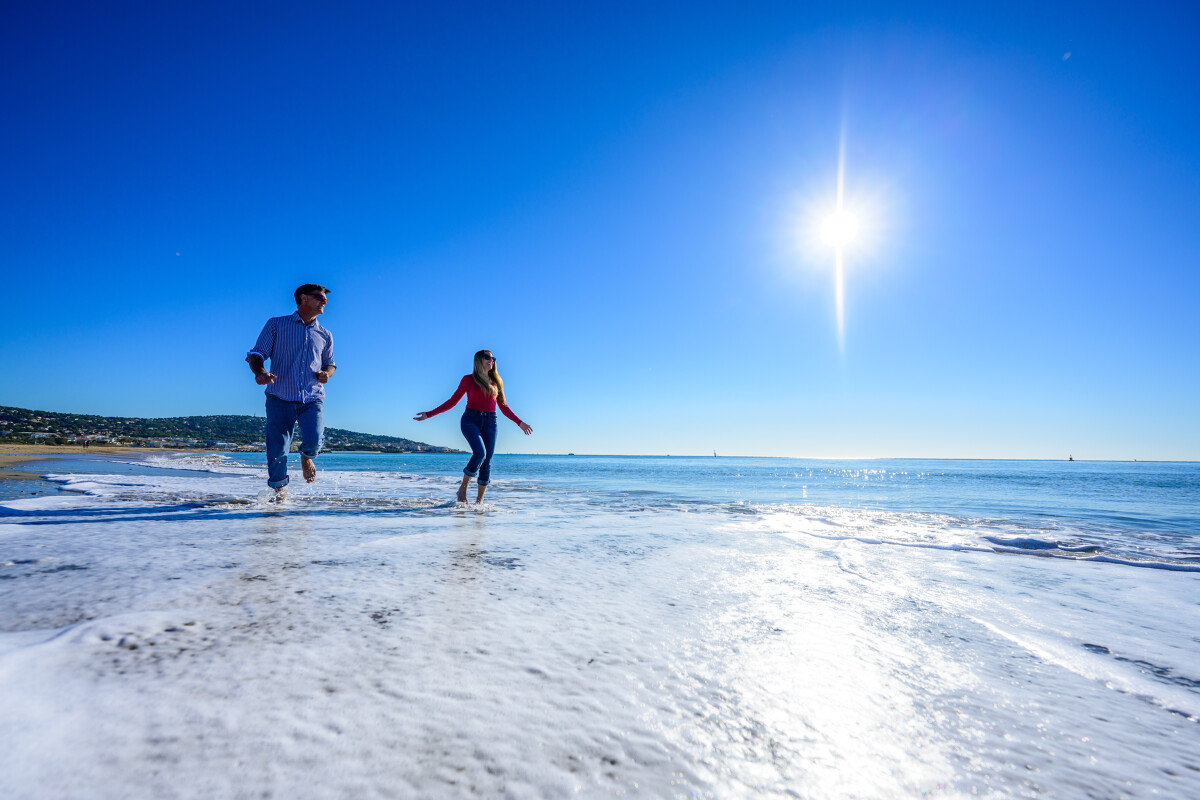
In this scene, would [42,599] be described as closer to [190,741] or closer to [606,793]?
[190,741]

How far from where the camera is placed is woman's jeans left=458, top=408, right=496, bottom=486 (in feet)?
21.4

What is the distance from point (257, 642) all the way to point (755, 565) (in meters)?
2.87

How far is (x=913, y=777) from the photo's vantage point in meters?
1.14

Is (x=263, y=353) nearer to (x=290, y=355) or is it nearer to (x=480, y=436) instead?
(x=290, y=355)

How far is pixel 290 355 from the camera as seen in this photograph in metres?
5.43

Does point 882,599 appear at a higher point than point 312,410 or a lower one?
lower

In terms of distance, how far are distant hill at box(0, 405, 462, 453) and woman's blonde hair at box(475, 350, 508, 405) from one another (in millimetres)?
32510

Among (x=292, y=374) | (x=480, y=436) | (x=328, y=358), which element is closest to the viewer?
(x=292, y=374)

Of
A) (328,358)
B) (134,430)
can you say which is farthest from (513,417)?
(134,430)

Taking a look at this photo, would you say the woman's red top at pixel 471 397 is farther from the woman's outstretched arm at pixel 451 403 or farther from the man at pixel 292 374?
the man at pixel 292 374

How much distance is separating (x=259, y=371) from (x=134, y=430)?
71573mm

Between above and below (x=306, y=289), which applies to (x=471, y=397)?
below

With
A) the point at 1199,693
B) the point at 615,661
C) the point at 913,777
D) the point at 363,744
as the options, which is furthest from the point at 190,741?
the point at 1199,693

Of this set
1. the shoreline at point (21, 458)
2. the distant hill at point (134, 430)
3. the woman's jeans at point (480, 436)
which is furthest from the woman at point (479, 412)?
the distant hill at point (134, 430)
